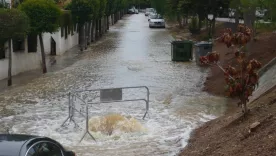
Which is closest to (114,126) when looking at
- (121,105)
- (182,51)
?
(121,105)

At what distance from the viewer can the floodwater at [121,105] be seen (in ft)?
37.1

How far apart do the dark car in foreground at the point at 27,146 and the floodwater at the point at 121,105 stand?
3973 millimetres

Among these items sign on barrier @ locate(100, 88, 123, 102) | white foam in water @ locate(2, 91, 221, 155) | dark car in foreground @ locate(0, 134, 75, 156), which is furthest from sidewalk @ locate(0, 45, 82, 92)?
dark car in foreground @ locate(0, 134, 75, 156)

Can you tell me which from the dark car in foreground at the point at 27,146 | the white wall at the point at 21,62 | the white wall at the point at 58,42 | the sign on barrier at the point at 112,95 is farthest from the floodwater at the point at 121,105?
the dark car in foreground at the point at 27,146

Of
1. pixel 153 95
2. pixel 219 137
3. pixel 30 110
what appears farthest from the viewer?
pixel 153 95

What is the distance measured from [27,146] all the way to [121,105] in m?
10.0

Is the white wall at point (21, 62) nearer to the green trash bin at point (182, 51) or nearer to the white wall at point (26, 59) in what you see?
the white wall at point (26, 59)

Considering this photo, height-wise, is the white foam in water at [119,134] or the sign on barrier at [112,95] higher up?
the sign on barrier at [112,95]

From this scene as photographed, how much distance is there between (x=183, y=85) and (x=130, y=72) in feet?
13.7

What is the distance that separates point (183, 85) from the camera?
65.6 ft

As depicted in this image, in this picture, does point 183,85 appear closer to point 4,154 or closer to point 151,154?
point 151,154

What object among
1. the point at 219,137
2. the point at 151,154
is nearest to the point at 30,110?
the point at 151,154

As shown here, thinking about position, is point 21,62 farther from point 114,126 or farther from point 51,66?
point 114,126

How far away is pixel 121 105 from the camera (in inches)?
627
